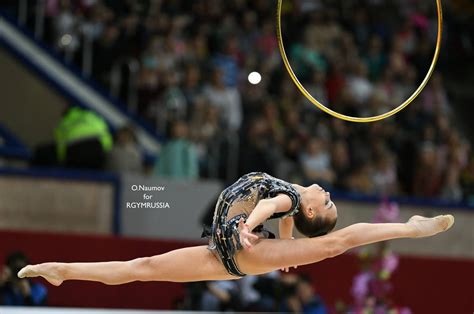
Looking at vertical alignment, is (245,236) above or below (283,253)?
above

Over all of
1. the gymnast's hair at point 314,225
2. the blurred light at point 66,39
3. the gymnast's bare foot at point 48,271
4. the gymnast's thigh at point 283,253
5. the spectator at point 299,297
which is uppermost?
the blurred light at point 66,39

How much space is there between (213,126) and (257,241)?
558 centimetres

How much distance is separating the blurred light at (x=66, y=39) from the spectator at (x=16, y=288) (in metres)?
4.43

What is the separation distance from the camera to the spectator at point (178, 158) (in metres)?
12.6

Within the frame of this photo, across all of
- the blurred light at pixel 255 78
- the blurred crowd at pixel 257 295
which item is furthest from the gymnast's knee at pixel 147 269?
the blurred crowd at pixel 257 295

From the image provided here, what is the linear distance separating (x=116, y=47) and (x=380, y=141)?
333 centimetres

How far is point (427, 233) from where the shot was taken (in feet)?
25.7

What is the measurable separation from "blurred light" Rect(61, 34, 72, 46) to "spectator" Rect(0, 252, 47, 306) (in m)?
4.43

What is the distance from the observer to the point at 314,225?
26.5 feet

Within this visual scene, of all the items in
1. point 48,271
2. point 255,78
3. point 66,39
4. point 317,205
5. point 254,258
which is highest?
point 66,39

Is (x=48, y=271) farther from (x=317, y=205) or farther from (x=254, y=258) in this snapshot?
(x=317, y=205)

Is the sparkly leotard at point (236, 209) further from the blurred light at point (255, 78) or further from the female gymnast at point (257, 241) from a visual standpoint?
the blurred light at point (255, 78)

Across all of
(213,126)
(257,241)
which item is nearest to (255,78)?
(257,241)

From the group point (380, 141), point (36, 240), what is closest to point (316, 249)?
point (36, 240)
